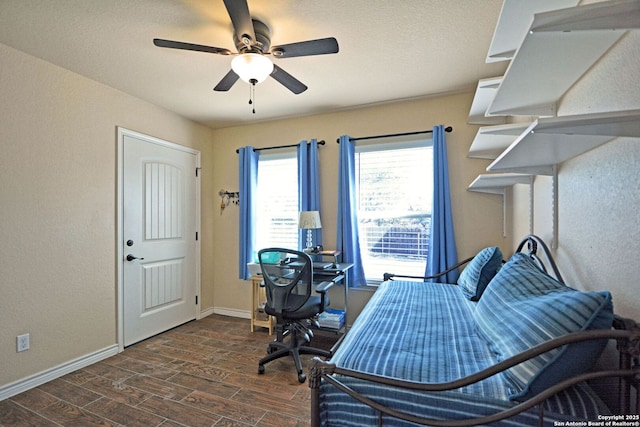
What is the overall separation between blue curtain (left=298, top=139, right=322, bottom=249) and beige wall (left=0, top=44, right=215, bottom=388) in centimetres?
187

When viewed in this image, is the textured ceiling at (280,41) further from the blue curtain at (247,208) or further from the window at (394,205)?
the blue curtain at (247,208)

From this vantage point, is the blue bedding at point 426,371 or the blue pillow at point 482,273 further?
the blue pillow at point 482,273

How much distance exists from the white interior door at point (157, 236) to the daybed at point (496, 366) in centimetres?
265

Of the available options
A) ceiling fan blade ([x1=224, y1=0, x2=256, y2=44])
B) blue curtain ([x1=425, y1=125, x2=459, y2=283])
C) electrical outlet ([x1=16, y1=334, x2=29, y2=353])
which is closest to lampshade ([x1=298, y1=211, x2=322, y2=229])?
blue curtain ([x1=425, y1=125, x2=459, y2=283])

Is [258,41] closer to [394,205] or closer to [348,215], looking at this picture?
[348,215]

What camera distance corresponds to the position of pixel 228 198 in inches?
157

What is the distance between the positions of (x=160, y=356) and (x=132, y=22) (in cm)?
281

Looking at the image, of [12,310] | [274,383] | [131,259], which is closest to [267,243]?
[131,259]

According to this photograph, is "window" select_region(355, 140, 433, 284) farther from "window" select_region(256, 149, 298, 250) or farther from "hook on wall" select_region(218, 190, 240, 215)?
"hook on wall" select_region(218, 190, 240, 215)

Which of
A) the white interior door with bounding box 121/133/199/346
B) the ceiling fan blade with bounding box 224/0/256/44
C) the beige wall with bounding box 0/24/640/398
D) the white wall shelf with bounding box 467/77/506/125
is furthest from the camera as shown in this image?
the white interior door with bounding box 121/133/199/346

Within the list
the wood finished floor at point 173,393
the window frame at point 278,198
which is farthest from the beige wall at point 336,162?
the wood finished floor at point 173,393

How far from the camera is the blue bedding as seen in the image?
965mm

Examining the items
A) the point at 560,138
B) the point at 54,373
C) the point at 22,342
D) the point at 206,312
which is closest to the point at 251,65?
the point at 560,138

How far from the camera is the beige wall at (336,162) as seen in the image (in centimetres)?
286
